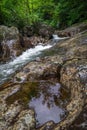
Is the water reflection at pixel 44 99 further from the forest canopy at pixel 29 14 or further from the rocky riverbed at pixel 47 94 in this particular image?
the forest canopy at pixel 29 14

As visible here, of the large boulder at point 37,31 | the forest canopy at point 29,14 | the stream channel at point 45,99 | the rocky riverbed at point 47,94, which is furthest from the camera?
the large boulder at point 37,31

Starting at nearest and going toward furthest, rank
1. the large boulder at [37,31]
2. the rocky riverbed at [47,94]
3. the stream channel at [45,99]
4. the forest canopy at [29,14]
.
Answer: the rocky riverbed at [47,94] < the stream channel at [45,99] < the forest canopy at [29,14] < the large boulder at [37,31]

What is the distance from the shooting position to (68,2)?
68.0 ft

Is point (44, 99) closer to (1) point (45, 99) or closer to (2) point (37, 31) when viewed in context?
(1) point (45, 99)

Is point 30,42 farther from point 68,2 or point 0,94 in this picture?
point 0,94

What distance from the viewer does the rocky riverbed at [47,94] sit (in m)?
4.47

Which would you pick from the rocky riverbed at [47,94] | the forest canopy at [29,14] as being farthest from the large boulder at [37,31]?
the rocky riverbed at [47,94]

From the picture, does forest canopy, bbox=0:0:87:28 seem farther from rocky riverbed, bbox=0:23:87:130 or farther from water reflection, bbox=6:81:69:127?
water reflection, bbox=6:81:69:127

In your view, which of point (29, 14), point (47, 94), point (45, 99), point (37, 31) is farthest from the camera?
point (29, 14)

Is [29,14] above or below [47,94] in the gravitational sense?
above

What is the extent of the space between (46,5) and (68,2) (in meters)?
12.6

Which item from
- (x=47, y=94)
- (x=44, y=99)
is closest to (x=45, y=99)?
(x=44, y=99)

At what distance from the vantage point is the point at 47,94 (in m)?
5.64

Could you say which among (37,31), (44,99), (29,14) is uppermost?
(29,14)
